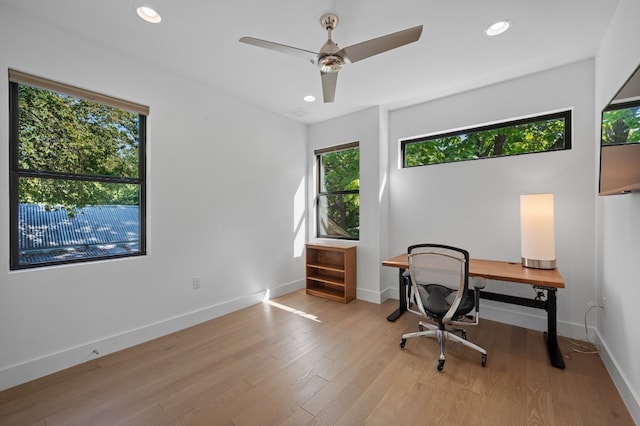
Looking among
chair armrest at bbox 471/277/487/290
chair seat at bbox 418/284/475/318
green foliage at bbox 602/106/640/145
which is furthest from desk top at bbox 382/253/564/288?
green foliage at bbox 602/106/640/145

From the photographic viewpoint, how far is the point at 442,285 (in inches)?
90.0

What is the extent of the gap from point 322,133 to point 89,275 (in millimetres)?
3437

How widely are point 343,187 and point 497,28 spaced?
2612 mm

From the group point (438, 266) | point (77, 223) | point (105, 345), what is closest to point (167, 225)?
point (77, 223)

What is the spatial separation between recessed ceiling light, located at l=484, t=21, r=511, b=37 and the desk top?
2024 millimetres

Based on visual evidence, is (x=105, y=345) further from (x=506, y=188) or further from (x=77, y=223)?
(x=506, y=188)

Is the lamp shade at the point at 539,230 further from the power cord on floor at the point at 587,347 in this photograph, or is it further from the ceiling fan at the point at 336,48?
the ceiling fan at the point at 336,48

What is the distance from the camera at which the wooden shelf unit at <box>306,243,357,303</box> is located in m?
3.76

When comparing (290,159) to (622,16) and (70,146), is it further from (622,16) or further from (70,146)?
(622,16)

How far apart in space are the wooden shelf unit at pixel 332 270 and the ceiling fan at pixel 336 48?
2.44 m

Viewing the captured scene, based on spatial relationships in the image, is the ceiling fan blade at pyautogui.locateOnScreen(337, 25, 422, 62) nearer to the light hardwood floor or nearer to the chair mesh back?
the chair mesh back

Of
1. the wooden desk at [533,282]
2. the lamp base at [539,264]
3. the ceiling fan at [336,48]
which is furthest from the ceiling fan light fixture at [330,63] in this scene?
the lamp base at [539,264]

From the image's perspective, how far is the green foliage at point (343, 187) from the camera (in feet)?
13.5

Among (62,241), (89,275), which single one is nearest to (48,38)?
(62,241)
